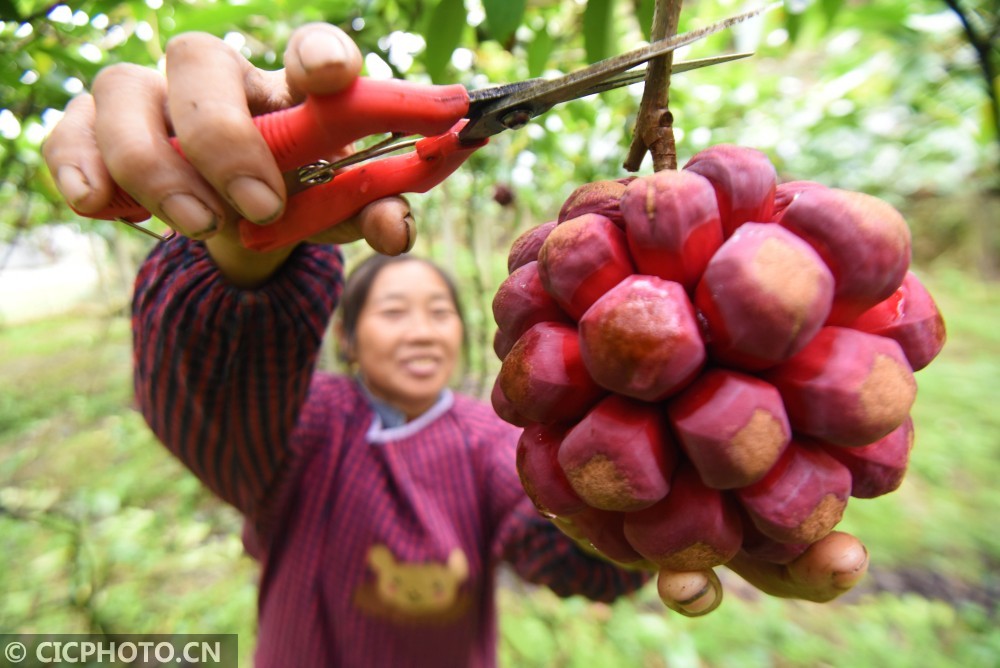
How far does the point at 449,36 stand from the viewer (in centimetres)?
81

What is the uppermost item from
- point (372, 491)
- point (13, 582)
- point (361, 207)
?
point (361, 207)

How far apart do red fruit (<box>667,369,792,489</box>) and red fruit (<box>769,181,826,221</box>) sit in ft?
0.49

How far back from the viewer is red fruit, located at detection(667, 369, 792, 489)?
420 mm

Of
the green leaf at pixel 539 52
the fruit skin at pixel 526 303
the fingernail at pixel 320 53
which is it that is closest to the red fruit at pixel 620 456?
the fruit skin at pixel 526 303

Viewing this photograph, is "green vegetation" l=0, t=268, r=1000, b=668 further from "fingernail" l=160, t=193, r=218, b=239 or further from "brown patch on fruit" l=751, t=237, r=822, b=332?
"brown patch on fruit" l=751, t=237, r=822, b=332

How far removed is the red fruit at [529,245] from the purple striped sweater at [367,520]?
52cm

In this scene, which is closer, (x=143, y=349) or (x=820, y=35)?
(x=143, y=349)

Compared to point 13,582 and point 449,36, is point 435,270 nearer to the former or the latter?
point 449,36

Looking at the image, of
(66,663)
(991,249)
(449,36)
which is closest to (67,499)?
(66,663)

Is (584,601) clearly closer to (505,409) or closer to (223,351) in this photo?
(223,351)

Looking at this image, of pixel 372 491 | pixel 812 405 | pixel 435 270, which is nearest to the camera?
pixel 812 405

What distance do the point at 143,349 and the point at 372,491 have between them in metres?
0.62

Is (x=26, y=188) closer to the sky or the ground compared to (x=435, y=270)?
closer to the sky

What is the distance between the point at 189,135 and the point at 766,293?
429mm
